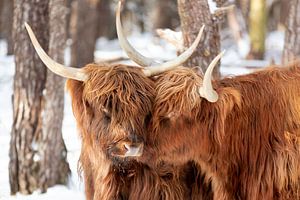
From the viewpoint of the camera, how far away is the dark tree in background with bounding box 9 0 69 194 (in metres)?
7.48

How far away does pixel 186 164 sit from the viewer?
5.40 metres

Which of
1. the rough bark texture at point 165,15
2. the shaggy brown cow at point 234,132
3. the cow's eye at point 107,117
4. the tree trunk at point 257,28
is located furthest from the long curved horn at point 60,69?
the rough bark texture at point 165,15

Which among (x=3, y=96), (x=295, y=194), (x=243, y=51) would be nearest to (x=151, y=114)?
(x=295, y=194)

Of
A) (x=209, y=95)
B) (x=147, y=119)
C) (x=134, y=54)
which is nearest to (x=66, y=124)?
(x=134, y=54)

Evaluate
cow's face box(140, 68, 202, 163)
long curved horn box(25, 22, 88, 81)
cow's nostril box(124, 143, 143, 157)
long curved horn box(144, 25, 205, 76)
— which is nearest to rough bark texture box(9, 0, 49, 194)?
long curved horn box(25, 22, 88, 81)

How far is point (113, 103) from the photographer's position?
5008 millimetres

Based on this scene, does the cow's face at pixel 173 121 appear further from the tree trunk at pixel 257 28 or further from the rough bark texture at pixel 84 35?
the tree trunk at pixel 257 28

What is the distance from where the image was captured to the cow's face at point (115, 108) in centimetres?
489

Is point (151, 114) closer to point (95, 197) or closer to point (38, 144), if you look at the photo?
point (95, 197)

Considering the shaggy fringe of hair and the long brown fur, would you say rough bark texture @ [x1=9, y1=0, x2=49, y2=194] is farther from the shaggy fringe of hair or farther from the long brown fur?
the shaggy fringe of hair

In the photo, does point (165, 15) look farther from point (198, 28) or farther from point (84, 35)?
point (198, 28)

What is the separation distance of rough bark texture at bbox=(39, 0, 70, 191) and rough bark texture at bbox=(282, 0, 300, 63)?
120 inches

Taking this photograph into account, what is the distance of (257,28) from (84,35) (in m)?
5.17

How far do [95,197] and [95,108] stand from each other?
85 cm
